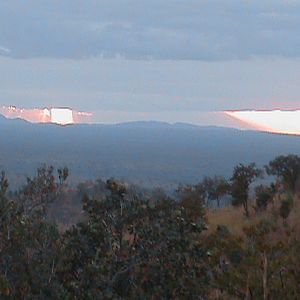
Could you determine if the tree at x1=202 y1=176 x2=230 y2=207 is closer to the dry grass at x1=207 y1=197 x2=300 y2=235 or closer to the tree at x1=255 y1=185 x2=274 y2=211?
the tree at x1=255 y1=185 x2=274 y2=211

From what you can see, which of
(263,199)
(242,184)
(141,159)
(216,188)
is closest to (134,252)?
(263,199)

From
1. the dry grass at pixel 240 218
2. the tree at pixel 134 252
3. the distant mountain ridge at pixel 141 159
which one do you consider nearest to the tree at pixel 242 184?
the dry grass at pixel 240 218

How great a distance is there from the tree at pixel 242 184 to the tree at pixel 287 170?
0.64 m

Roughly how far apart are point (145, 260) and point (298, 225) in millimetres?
5376

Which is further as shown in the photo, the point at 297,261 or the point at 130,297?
the point at 297,261

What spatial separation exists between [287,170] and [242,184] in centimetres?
157

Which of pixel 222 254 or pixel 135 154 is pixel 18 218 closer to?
pixel 222 254

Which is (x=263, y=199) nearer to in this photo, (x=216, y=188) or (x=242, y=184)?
(x=242, y=184)

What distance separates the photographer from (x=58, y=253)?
6.92 m

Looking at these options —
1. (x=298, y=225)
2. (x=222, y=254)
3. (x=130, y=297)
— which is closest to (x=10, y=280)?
(x=130, y=297)

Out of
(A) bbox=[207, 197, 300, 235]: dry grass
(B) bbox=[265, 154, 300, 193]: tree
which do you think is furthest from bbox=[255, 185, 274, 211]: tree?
(B) bbox=[265, 154, 300, 193]: tree

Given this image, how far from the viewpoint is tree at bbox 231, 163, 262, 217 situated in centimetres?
1665

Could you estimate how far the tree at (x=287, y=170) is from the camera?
58.1ft

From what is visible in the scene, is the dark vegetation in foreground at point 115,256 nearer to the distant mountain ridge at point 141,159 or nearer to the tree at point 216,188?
the tree at point 216,188
